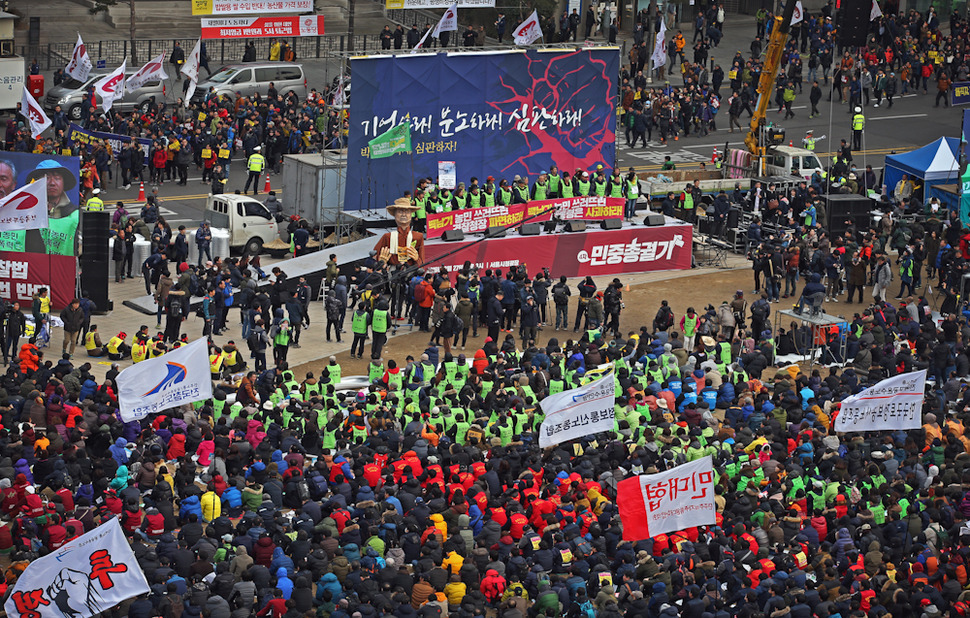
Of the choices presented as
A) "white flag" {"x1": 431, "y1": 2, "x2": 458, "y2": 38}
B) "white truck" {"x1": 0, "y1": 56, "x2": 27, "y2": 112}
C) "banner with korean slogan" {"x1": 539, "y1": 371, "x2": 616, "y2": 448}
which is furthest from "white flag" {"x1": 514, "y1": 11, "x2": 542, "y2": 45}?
"banner with korean slogan" {"x1": 539, "y1": 371, "x2": 616, "y2": 448}

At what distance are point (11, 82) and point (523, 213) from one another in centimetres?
1815

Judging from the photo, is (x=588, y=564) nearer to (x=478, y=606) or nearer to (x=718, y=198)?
(x=478, y=606)

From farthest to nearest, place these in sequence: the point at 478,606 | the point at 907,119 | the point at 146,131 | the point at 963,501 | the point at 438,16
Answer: the point at 438,16 < the point at 907,119 < the point at 146,131 < the point at 963,501 < the point at 478,606

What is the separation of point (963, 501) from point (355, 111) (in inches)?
779

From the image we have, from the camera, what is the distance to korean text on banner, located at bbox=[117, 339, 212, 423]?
2491 centimetres

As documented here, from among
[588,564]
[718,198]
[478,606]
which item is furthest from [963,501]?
[718,198]

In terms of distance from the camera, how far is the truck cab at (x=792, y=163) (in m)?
48.0

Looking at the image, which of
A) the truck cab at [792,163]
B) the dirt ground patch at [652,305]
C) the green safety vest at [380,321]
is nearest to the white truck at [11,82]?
the dirt ground patch at [652,305]

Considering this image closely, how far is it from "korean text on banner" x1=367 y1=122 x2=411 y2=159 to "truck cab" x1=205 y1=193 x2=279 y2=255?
325 cm

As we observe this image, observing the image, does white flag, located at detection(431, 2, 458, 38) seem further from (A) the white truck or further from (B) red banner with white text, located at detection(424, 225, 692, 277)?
(B) red banner with white text, located at detection(424, 225, 692, 277)

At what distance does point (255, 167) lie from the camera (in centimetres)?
4500

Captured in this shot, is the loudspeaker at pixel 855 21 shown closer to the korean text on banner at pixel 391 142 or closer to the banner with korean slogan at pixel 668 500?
the korean text on banner at pixel 391 142

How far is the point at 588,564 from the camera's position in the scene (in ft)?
73.3

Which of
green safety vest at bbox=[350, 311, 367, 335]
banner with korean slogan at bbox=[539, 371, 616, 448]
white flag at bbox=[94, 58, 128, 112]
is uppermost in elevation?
white flag at bbox=[94, 58, 128, 112]
